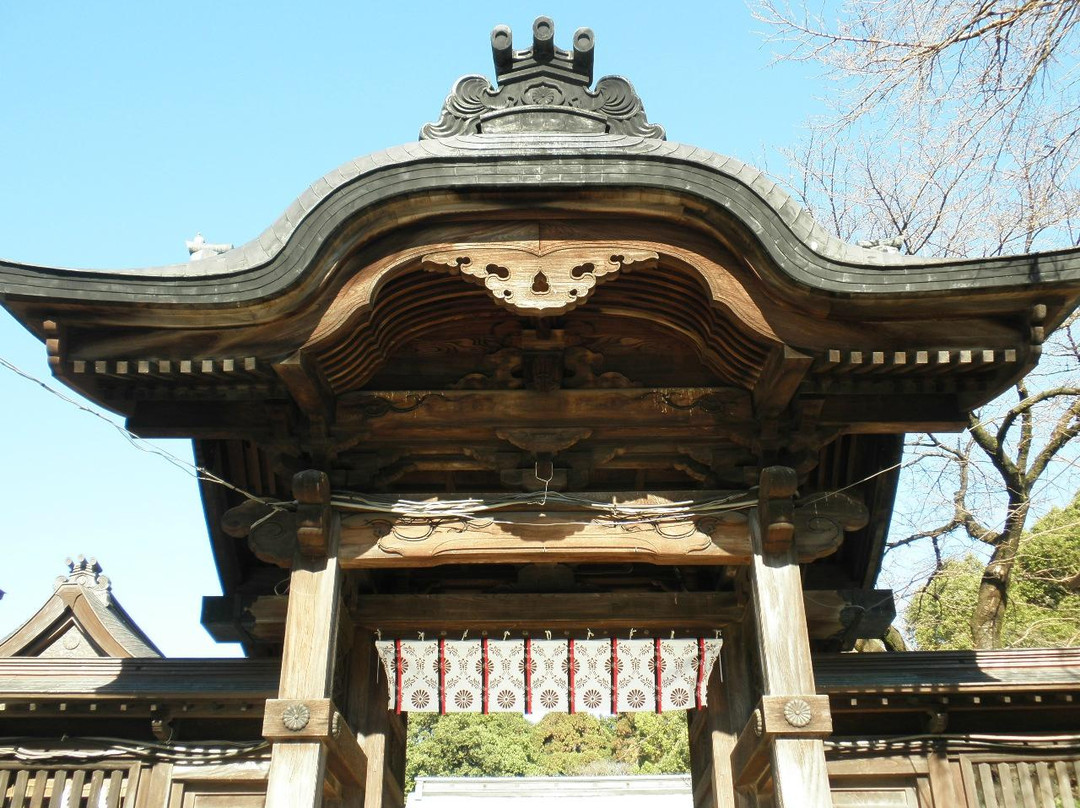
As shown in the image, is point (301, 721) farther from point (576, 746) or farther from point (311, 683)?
point (576, 746)

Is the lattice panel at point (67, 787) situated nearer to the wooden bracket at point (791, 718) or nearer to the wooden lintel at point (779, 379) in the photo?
the wooden bracket at point (791, 718)

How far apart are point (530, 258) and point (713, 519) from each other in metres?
2.20

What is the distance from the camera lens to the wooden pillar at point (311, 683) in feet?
18.3

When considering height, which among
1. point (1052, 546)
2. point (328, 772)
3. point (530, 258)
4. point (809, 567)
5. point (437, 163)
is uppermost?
point (1052, 546)

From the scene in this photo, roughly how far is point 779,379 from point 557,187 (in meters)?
1.84

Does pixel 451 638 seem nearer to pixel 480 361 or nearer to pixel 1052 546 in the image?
pixel 480 361

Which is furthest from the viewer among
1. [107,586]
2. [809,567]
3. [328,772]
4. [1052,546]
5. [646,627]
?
[1052,546]

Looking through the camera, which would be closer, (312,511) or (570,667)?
(312,511)

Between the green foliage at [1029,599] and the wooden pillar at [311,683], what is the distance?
14396 millimetres

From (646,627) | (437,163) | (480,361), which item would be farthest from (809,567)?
(437,163)

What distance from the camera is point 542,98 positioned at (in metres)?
7.04

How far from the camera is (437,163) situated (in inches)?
229

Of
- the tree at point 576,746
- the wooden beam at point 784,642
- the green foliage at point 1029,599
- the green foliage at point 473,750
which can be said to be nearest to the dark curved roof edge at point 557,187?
the wooden beam at point 784,642

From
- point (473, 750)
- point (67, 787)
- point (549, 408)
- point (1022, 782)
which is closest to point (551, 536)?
point (549, 408)
